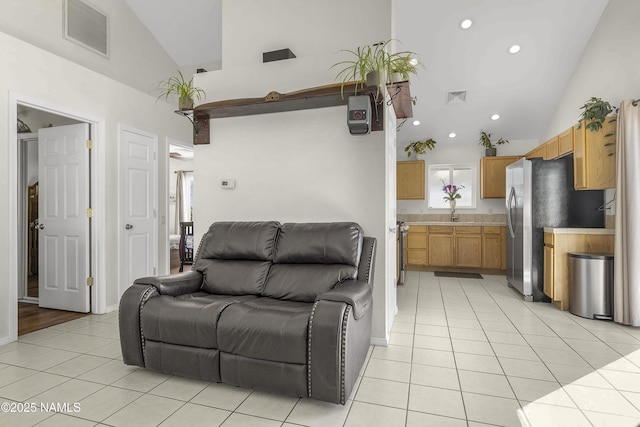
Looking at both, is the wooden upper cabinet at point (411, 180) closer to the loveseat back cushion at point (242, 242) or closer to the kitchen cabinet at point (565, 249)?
the kitchen cabinet at point (565, 249)

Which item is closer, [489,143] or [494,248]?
[494,248]

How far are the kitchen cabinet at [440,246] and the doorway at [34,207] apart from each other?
5.04 metres

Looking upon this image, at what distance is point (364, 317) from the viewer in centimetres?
225

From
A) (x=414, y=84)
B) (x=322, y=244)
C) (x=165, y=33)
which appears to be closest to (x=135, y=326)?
(x=322, y=244)

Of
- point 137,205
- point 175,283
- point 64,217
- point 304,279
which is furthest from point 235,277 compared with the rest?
point 64,217

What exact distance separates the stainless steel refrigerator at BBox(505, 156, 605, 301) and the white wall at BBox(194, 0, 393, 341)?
241 cm

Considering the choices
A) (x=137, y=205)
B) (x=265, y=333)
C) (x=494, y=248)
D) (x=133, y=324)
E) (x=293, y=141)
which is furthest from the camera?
(x=494, y=248)

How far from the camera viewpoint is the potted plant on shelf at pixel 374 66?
8.52ft

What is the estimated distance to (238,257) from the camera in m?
2.79

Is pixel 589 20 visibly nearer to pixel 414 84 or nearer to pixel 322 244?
pixel 414 84

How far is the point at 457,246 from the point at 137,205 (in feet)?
16.7

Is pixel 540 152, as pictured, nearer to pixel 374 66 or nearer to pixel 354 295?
pixel 374 66

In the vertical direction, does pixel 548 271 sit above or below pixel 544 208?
below

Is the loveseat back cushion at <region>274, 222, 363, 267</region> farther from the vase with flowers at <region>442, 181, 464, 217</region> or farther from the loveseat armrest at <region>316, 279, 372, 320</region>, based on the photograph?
the vase with flowers at <region>442, 181, 464, 217</region>
